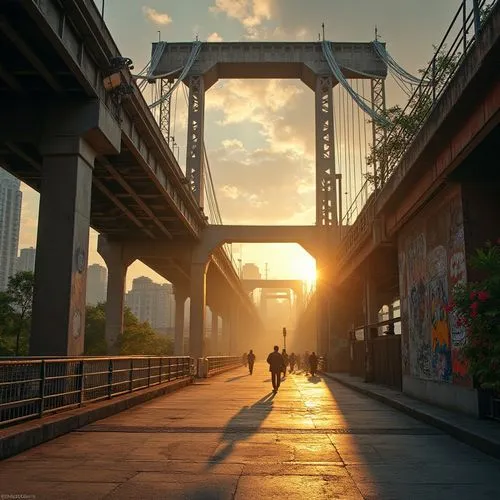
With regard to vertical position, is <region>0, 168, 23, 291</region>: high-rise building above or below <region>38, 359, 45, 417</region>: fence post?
above

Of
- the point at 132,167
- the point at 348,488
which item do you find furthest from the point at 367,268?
the point at 348,488

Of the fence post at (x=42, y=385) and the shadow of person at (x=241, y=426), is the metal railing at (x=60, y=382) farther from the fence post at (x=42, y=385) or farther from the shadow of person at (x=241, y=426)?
the shadow of person at (x=241, y=426)

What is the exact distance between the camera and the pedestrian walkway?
588cm

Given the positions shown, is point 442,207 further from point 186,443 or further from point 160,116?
point 160,116

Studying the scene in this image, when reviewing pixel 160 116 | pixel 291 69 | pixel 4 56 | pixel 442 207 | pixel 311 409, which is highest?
pixel 291 69

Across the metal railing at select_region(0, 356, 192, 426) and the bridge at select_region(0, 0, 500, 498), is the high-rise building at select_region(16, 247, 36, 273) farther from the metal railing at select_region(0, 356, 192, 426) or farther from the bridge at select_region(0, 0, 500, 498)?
the metal railing at select_region(0, 356, 192, 426)

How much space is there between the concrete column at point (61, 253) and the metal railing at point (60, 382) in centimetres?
148

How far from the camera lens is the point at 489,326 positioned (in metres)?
8.02

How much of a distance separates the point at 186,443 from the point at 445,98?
306 inches

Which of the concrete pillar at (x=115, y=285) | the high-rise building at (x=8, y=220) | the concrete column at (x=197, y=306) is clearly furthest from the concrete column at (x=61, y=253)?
the high-rise building at (x=8, y=220)

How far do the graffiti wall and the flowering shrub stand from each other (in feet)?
11.2

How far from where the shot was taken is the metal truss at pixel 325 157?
41.9m

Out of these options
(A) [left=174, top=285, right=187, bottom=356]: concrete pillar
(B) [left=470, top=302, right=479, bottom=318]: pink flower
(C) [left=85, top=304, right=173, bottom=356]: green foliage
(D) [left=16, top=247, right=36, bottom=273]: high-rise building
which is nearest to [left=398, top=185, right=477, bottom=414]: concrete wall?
(B) [left=470, top=302, right=479, bottom=318]: pink flower

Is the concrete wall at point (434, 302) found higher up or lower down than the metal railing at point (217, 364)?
higher up
